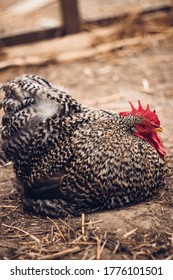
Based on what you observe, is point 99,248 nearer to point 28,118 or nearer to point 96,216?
point 96,216

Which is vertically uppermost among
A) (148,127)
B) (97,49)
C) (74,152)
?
(148,127)

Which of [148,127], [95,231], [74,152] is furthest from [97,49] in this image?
[95,231]

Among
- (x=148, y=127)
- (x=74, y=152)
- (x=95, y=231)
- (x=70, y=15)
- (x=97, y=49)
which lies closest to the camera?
(x=95, y=231)

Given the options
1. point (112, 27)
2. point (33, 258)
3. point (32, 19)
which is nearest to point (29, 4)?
point (32, 19)

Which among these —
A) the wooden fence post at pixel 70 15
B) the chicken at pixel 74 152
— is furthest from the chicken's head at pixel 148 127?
the wooden fence post at pixel 70 15

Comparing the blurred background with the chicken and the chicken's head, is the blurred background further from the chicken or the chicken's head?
the chicken

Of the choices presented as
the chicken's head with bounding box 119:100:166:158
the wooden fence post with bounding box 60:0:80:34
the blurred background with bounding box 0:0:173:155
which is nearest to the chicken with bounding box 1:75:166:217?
the chicken's head with bounding box 119:100:166:158

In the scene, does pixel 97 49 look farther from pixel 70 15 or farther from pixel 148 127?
pixel 148 127

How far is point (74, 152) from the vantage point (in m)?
4.49

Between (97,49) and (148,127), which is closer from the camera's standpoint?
(148,127)

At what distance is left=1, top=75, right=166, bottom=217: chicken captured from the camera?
4.43m

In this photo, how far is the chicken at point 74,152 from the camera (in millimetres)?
4430

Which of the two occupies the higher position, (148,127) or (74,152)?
(148,127)

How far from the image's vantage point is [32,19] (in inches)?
400
